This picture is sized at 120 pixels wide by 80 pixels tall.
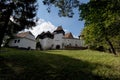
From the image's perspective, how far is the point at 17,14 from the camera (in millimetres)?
29844

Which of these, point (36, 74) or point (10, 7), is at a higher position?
point (10, 7)

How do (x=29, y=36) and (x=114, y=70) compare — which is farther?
(x=29, y=36)

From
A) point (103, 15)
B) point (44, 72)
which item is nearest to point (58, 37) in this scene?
point (44, 72)

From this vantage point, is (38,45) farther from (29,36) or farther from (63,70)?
(63,70)

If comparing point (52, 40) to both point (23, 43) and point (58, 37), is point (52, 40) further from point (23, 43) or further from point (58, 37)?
point (23, 43)

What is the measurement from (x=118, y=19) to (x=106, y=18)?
1774mm

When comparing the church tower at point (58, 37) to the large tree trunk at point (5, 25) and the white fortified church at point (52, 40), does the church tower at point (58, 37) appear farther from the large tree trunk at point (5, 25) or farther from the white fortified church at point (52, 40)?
the large tree trunk at point (5, 25)

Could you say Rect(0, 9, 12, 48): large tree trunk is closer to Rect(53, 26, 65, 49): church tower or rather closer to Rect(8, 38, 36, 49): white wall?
Rect(8, 38, 36, 49): white wall

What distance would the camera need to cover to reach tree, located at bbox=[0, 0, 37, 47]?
2841cm

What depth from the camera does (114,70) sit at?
78.9 feet

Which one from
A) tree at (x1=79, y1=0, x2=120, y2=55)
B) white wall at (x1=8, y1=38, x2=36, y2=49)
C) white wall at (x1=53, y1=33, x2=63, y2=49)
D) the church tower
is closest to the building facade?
white wall at (x1=8, y1=38, x2=36, y2=49)

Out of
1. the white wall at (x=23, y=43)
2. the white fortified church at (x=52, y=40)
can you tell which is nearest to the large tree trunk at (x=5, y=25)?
the white wall at (x=23, y=43)

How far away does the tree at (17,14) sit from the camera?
28406mm

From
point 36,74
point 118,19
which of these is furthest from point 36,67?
point 118,19
